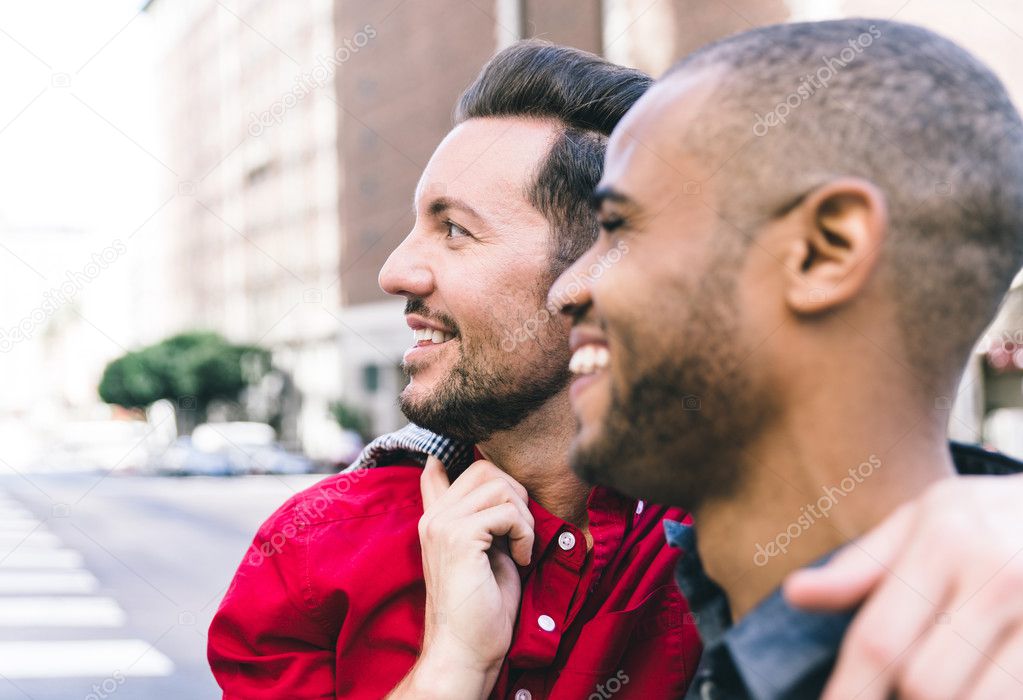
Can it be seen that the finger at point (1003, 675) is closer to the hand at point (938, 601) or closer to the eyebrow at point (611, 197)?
the hand at point (938, 601)

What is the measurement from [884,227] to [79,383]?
92565 millimetres

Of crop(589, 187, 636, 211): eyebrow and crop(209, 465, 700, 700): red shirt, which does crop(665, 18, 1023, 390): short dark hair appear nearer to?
crop(589, 187, 636, 211): eyebrow

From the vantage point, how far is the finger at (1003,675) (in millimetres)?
869

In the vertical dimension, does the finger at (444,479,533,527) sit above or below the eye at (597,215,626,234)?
below

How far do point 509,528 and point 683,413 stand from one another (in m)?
0.73

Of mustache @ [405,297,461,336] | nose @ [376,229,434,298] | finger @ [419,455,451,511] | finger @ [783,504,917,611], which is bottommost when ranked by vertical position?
finger @ [419,455,451,511]

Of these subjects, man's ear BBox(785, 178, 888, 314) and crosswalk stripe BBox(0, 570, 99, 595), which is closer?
man's ear BBox(785, 178, 888, 314)

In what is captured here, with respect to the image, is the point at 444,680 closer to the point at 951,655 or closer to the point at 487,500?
the point at 487,500

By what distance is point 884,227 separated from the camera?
1.12m

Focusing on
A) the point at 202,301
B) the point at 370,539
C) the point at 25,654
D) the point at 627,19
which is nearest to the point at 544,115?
the point at 370,539

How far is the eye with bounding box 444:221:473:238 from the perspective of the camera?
6.94ft

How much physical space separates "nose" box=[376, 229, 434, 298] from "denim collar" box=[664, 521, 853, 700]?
3.41 ft

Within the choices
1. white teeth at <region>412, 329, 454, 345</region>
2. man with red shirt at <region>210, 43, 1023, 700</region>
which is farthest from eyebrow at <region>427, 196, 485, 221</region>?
white teeth at <region>412, 329, 454, 345</region>

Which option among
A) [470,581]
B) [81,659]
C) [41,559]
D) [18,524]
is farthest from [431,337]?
[18,524]
